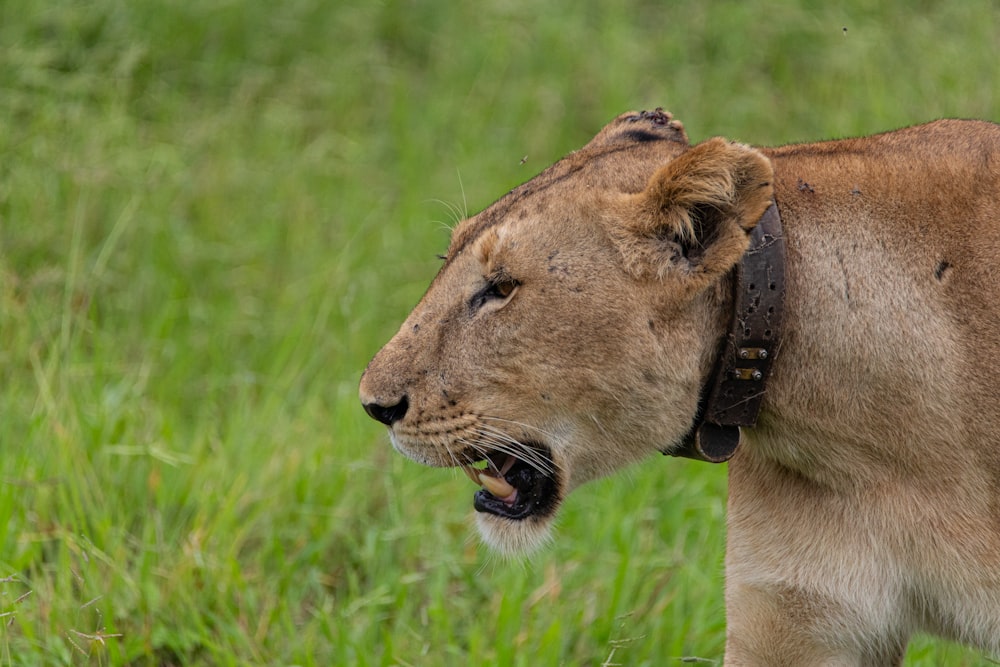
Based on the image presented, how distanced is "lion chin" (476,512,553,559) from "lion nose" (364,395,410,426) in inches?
12.3

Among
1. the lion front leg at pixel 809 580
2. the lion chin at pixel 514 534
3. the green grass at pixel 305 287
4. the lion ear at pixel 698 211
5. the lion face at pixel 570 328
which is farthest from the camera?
the green grass at pixel 305 287

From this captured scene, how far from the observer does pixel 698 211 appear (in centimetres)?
270

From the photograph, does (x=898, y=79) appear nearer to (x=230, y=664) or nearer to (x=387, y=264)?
(x=387, y=264)

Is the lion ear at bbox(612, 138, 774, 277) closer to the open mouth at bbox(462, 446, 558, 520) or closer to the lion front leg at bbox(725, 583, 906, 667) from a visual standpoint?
the open mouth at bbox(462, 446, 558, 520)

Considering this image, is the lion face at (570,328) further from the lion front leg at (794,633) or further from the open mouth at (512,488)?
the lion front leg at (794,633)

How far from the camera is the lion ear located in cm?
261

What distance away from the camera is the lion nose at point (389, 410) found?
2.90m

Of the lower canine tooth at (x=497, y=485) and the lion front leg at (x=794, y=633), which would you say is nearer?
the lion front leg at (x=794, y=633)

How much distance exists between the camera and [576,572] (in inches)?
160

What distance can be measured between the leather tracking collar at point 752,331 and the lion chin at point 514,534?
486 mm

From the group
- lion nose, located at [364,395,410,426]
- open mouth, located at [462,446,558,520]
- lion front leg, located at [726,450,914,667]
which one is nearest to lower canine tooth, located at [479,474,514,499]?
open mouth, located at [462,446,558,520]

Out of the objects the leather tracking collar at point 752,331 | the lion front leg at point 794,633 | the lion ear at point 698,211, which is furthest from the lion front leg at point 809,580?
the lion ear at point 698,211

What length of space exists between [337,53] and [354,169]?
0.98 meters

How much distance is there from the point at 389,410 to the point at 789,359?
32.4 inches
